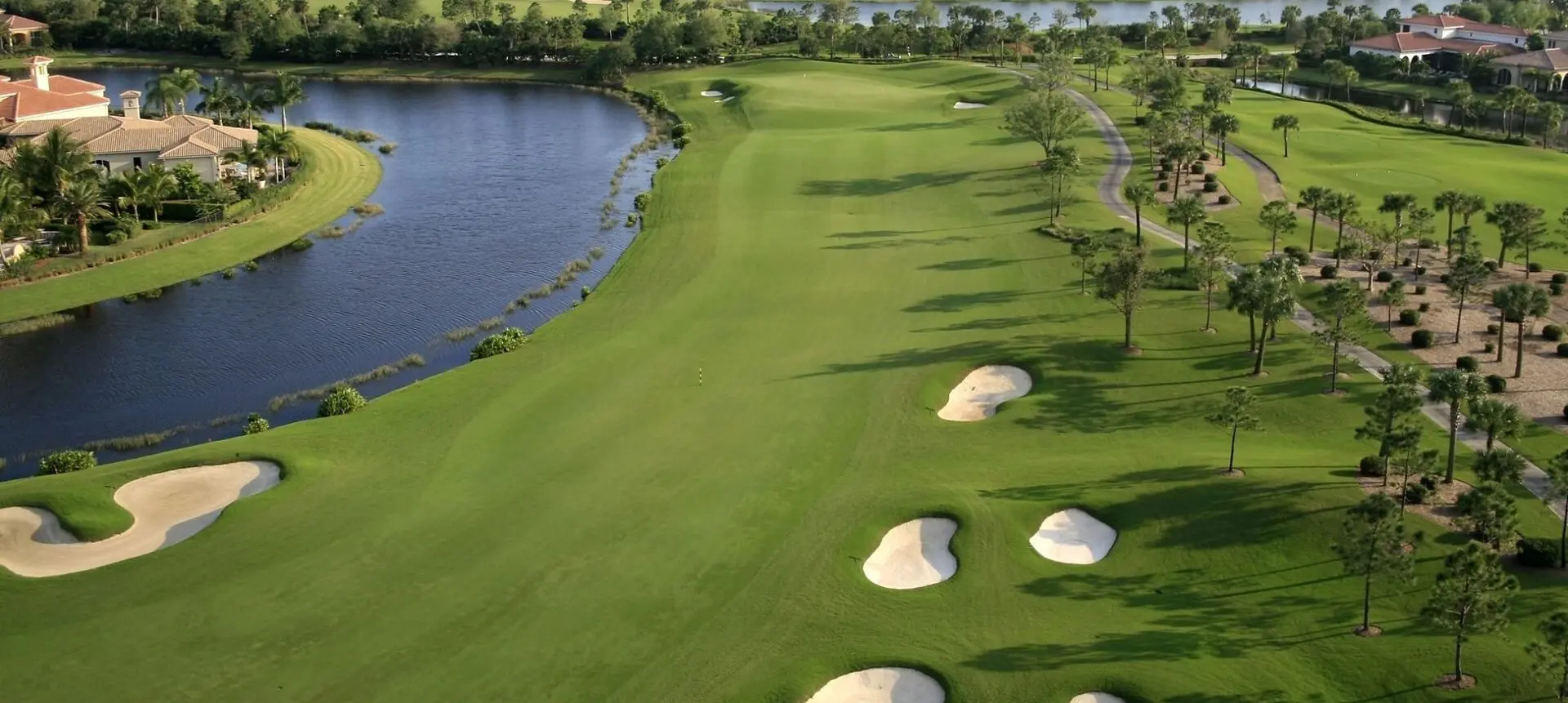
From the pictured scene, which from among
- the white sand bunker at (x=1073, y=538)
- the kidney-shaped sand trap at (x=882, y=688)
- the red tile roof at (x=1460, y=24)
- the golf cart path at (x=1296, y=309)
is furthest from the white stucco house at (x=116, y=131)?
the red tile roof at (x=1460, y=24)

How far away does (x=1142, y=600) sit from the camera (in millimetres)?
40000

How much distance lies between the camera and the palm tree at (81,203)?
77812 mm

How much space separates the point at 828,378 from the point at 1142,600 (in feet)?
72.4

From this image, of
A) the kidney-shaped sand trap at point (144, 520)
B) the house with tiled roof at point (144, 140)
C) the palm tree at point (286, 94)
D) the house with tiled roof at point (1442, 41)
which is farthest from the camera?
the house with tiled roof at point (1442, 41)

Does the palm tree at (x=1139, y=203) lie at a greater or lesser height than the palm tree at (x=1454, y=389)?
greater

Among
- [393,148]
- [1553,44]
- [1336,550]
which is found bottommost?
[1336,550]

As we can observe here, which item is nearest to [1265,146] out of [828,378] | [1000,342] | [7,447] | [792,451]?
[1000,342]

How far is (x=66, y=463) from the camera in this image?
50812 mm

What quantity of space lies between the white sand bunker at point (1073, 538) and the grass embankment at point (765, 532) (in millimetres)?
549

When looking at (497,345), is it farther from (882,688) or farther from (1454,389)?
(1454,389)

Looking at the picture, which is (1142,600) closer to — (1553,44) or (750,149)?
(750,149)

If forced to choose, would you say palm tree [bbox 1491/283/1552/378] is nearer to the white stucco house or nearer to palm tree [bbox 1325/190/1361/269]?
palm tree [bbox 1325/190/1361/269]

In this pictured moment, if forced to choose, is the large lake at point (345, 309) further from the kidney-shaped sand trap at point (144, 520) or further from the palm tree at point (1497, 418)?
the palm tree at point (1497, 418)

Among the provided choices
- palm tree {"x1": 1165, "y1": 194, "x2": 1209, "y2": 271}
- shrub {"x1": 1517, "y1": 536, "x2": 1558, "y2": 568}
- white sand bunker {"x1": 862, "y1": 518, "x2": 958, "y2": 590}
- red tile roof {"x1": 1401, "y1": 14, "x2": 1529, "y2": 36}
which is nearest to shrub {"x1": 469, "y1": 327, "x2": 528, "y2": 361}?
white sand bunker {"x1": 862, "y1": 518, "x2": 958, "y2": 590}
